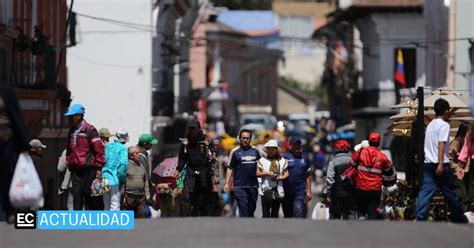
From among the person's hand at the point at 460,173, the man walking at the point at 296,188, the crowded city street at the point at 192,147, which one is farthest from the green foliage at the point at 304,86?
the person's hand at the point at 460,173

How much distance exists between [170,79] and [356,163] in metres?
33.5

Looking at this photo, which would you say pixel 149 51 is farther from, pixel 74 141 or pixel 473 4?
pixel 74 141

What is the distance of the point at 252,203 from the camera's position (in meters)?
21.8

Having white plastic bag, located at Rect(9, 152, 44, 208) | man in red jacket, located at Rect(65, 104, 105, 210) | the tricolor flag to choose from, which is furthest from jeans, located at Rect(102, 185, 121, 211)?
the tricolor flag

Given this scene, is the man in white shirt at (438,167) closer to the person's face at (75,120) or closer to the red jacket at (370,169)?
the red jacket at (370,169)

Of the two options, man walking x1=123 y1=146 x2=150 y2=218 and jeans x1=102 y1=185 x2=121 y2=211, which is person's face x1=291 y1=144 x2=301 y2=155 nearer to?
man walking x1=123 y1=146 x2=150 y2=218

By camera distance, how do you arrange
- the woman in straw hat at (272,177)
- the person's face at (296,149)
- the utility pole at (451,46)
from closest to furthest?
the woman in straw hat at (272,177)
the person's face at (296,149)
the utility pole at (451,46)

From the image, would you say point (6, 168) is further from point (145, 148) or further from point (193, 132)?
point (145, 148)

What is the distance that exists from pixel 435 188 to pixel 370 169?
2861 millimetres

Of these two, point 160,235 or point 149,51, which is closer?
point 160,235

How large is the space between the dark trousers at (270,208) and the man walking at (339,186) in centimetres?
97

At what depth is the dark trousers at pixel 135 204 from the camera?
70.1 ft

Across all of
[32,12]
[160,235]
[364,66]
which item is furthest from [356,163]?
[364,66]

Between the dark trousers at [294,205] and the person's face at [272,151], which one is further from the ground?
the person's face at [272,151]
